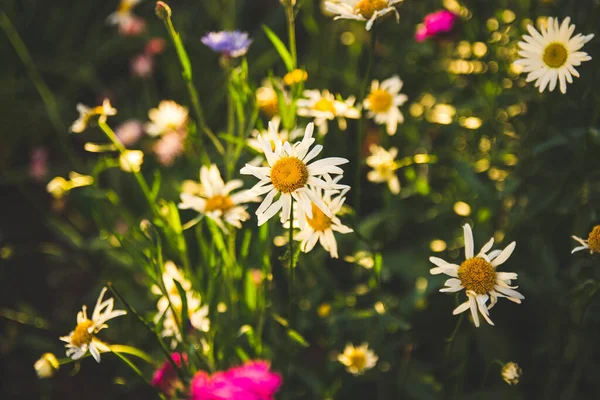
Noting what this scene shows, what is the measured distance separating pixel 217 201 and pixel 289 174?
22 centimetres

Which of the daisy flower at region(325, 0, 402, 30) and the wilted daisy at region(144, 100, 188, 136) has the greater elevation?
the daisy flower at region(325, 0, 402, 30)

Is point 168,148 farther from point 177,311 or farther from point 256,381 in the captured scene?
point 256,381

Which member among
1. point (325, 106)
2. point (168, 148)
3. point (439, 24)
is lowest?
point (168, 148)

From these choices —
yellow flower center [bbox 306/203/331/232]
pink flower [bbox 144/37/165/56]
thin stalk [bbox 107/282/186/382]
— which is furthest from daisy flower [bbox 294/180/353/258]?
pink flower [bbox 144/37/165/56]

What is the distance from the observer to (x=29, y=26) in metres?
1.66

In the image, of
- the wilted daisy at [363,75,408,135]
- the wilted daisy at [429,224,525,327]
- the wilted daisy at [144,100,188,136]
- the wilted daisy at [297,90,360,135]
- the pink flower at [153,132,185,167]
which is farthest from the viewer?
the pink flower at [153,132,185,167]

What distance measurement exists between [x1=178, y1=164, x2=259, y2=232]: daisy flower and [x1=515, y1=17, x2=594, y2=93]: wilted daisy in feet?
1.42

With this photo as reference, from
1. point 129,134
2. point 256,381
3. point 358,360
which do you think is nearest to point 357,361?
point 358,360

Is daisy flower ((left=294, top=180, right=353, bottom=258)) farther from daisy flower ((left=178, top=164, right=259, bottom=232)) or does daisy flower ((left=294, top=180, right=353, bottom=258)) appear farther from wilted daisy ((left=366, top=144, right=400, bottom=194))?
wilted daisy ((left=366, top=144, right=400, bottom=194))

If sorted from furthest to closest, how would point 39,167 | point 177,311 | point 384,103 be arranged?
point 39,167
point 384,103
point 177,311

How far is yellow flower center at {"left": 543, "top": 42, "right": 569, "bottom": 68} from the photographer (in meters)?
0.72

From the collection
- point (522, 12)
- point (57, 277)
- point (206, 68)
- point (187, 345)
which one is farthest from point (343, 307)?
point (206, 68)

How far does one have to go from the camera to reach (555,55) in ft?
2.36

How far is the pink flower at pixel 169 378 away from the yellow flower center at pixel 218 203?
0.22 meters
